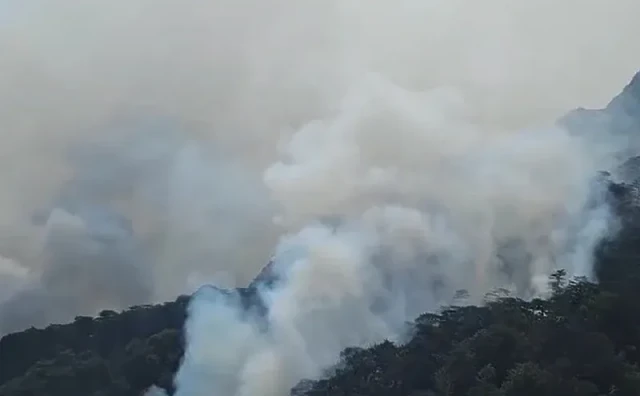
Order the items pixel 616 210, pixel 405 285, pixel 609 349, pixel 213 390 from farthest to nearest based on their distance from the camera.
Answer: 1. pixel 405 285
2. pixel 616 210
3. pixel 213 390
4. pixel 609 349

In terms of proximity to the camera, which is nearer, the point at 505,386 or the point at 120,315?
the point at 505,386

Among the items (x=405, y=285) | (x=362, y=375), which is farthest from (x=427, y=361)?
(x=405, y=285)

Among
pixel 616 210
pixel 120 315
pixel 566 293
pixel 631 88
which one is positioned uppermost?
pixel 631 88

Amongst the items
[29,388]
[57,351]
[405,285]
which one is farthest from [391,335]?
[57,351]

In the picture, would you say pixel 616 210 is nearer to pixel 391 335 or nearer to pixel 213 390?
pixel 391 335

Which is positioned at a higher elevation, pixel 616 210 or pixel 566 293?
pixel 616 210

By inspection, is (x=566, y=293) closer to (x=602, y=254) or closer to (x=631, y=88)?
(x=602, y=254)

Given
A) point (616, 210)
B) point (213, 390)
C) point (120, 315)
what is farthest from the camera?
point (120, 315)
